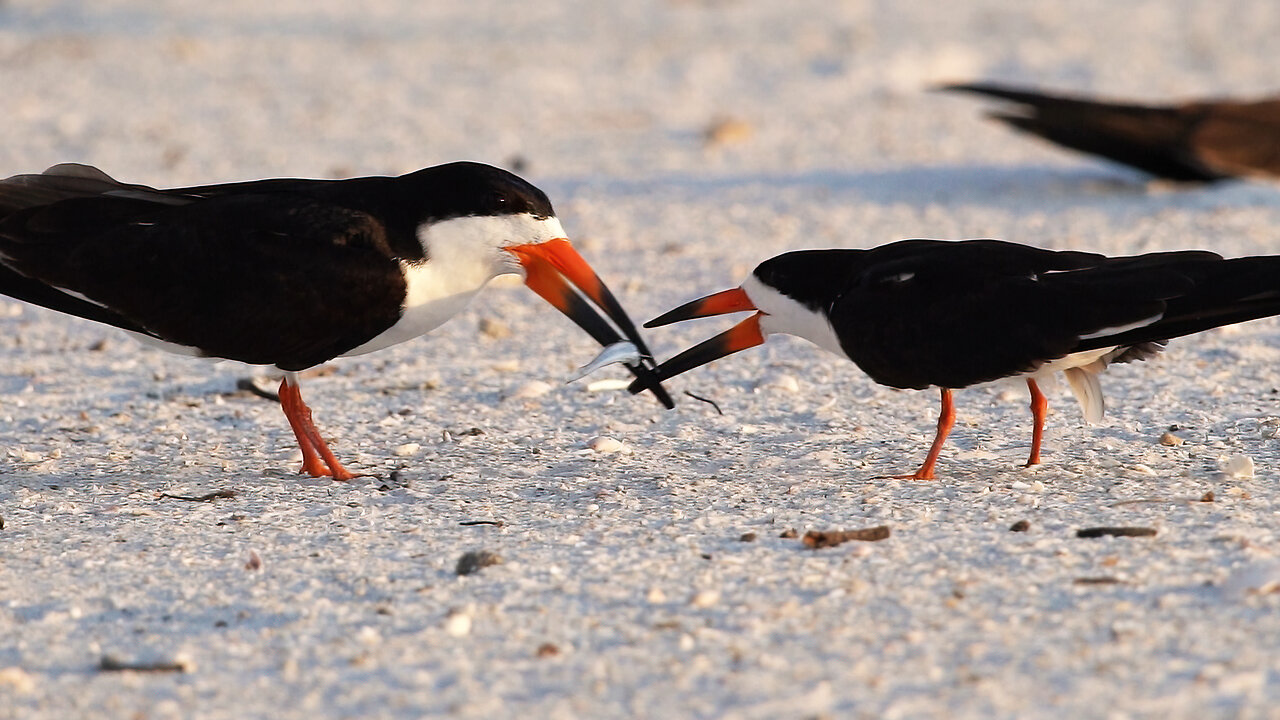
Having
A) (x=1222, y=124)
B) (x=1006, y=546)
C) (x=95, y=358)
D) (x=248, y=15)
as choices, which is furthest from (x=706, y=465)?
(x=248, y=15)

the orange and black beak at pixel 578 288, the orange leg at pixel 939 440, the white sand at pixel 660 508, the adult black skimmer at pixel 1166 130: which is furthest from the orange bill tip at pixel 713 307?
the adult black skimmer at pixel 1166 130

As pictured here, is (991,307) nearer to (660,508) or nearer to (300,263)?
(660,508)

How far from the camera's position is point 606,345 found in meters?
5.15

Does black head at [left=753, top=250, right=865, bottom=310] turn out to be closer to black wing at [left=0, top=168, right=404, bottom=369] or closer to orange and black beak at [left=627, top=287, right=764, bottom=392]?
orange and black beak at [left=627, top=287, right=764, bottom=392]

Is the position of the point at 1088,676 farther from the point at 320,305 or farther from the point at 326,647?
the point at 320,305

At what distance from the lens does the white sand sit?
336cm

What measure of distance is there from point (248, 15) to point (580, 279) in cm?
1201

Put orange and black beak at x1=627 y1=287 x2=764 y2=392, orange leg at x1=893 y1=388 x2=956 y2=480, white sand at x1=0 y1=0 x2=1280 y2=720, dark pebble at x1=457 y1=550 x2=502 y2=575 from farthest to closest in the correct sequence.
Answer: orange and black beak at x1=627 y1=287 x2=764 y2=392
orange leg at x1=893 y1=388 x2=956 y2=480
dark pebble at x1=457 y1=550 x2=502 y2=575
white sand at x1=0 y1=0 x2=1280 y2=720

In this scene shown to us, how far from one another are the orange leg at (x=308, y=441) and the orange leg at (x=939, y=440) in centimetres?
168

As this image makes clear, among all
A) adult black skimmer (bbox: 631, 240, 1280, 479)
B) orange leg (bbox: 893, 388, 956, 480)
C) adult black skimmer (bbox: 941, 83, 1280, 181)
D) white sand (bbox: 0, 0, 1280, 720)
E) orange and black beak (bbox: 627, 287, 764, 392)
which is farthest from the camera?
adult black skimmer (bbox: 941, 83, 1280, 181)

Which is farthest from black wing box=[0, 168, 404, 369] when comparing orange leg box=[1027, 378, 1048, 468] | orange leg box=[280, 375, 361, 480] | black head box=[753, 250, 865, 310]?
orange leg box=[1027, 378, 1048, 468]

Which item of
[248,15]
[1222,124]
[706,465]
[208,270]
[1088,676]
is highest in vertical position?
[248,15]

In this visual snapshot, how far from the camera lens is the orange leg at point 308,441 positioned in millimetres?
4977

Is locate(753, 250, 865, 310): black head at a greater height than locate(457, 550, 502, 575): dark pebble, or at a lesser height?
greater
